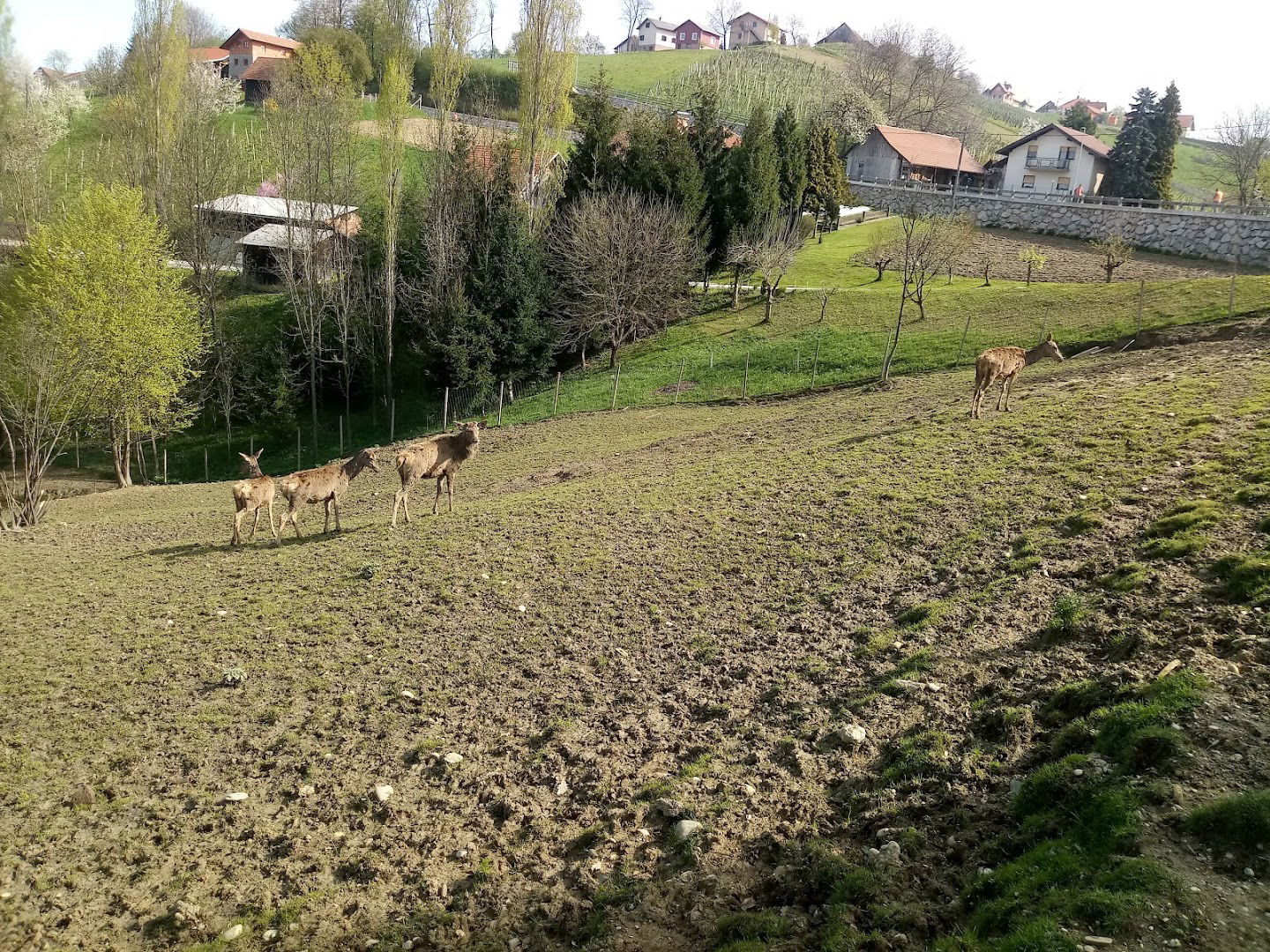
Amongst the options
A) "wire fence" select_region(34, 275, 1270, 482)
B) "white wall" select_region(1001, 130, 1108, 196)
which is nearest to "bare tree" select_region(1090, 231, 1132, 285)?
"wire fence" select_region(34, 275, 1270, 482)

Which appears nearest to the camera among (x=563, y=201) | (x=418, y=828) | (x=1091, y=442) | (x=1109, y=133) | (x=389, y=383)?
(x=418, y=828)

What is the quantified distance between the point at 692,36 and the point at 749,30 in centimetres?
1373

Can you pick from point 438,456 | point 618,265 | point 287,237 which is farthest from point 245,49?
point 438,456

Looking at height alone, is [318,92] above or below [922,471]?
above

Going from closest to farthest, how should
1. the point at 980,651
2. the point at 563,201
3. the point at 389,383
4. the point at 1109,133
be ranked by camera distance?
the point at 980,651
the point at 389,383
the point at 563,201
the point at 1109,133

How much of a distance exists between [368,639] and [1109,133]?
14072 centimetres

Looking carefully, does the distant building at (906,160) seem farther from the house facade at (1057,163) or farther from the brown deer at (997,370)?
the brown deer at (997,370)

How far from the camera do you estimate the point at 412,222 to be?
1785 inches

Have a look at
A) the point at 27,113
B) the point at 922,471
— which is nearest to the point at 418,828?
the point at 922,471

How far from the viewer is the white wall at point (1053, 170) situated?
230ft

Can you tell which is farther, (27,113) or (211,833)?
(27,113)

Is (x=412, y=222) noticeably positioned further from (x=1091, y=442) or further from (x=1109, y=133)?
(x=1109, y=133)

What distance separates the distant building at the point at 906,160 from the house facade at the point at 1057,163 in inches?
204

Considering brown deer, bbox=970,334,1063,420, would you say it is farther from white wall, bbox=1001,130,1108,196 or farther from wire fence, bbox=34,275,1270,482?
white wall, bbox=1001,130,1108,196
